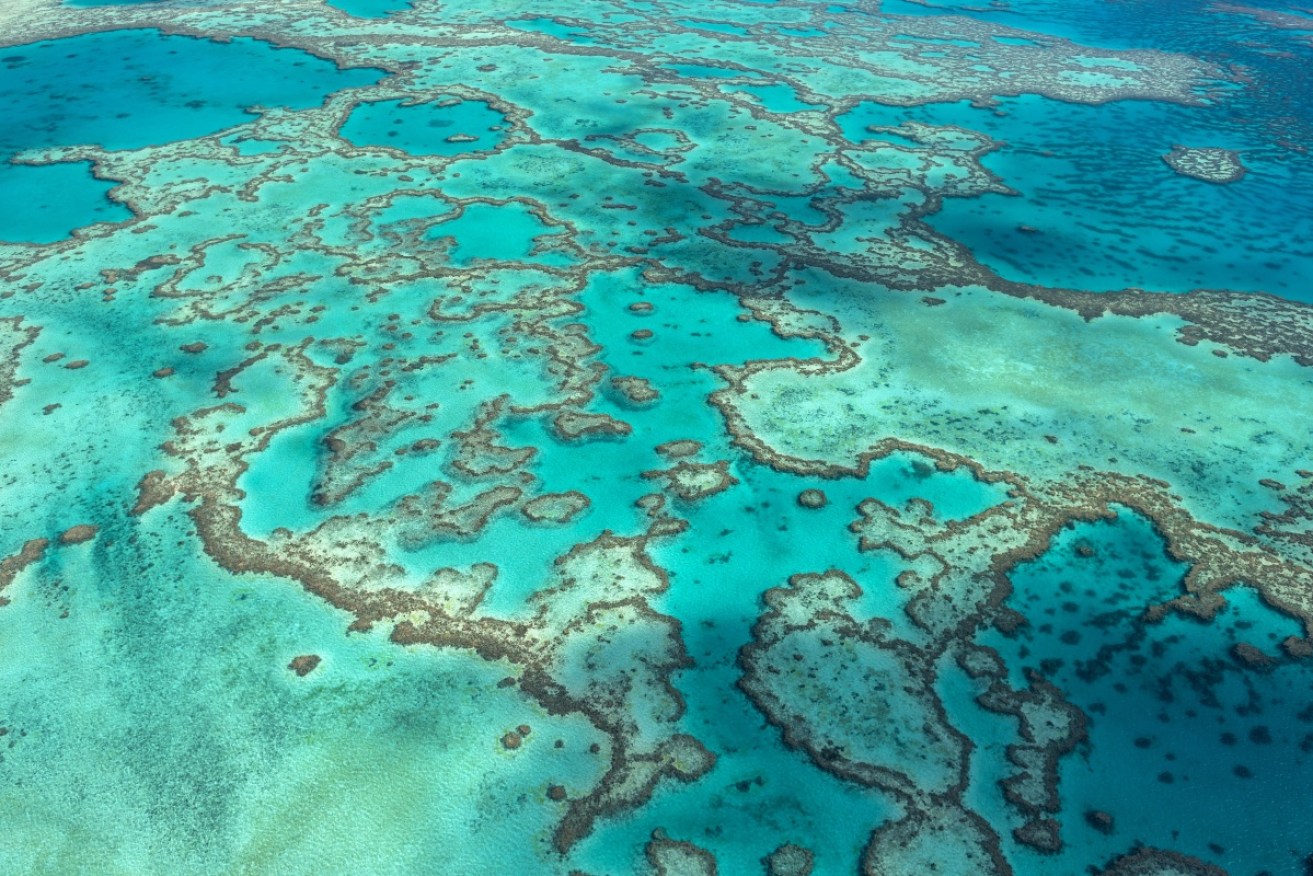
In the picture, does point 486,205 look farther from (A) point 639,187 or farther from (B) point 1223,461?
(B) point 1223,461

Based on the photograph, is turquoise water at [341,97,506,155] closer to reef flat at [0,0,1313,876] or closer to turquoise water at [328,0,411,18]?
reef flat at [0,0,1313,876]

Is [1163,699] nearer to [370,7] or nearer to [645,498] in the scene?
→ [645,498]

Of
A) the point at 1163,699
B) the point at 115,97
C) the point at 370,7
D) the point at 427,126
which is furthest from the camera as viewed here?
the point at 370,7

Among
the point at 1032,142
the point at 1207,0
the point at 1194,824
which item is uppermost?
the point at 1207,0

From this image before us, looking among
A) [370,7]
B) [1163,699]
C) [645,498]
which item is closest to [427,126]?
[370,7]

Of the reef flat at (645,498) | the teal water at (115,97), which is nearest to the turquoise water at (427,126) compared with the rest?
the reef flat at (645,498)

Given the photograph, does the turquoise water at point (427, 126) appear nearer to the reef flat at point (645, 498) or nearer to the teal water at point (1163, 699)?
the reef flat at point (645, 498)

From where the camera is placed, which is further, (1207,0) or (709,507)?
(1207,0)

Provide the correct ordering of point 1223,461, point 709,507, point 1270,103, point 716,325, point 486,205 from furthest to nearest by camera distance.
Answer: point 1270,103
point 486,205
point 716,325
point 1223,461
point 709,507

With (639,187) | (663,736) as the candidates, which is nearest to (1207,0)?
(639,187)
